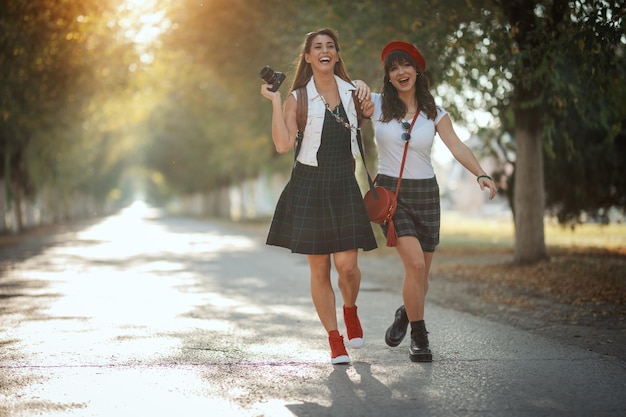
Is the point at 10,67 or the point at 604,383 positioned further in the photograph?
the point at 10,67

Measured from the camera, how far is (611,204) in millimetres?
17875

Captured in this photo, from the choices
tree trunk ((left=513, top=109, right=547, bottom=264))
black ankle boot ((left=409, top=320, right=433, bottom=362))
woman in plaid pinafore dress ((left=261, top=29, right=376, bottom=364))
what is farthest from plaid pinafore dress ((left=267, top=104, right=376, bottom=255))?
tree trunk ((left=513, top=109, right=547, bottom=264))

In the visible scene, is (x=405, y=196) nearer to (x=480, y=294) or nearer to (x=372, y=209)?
(x=372, y=209)

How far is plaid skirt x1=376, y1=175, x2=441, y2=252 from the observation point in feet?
17.9

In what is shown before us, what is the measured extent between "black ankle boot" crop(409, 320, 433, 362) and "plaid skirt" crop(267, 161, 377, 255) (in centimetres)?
69

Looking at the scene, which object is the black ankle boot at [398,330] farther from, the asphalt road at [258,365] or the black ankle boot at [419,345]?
the black ankle boot at [419,345]

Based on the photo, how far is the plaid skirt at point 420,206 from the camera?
5.45 metres

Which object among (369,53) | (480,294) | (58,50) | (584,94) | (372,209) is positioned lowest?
(480,294)

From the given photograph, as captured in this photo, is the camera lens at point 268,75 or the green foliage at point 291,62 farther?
the green foliage at point 291,62

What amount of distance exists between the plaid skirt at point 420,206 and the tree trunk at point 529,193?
742 cm

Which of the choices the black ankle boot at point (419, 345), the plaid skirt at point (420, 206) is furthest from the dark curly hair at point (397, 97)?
the black ankle boot at point (419, 345)

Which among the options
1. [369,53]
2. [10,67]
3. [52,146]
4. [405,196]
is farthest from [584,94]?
[52,146]

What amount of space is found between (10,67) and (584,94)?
1086 cm

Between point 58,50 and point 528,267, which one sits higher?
point 58,50
